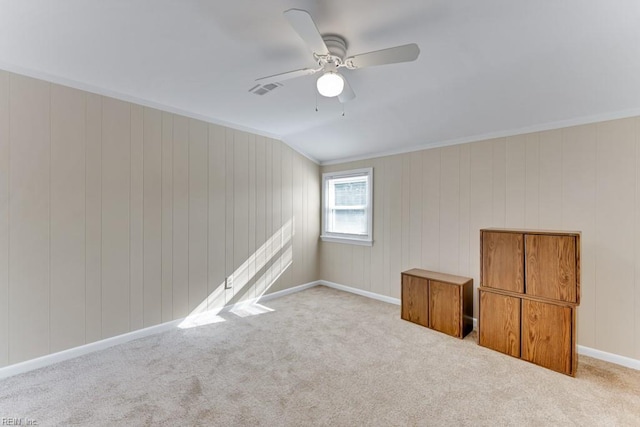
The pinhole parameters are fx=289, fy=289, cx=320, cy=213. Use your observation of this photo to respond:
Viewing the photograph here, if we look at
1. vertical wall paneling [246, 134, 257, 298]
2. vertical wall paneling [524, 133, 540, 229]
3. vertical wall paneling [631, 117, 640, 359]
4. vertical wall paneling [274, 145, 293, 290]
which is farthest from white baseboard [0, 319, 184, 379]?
vertical wall paneling [631, 117, 640, 359]

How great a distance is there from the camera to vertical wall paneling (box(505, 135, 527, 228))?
122 inches

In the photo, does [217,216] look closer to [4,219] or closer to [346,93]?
[4,219]

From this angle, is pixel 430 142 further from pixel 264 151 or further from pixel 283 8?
pixel 283 8

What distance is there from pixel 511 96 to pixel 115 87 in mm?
3691

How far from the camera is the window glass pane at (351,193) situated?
469 centimetres

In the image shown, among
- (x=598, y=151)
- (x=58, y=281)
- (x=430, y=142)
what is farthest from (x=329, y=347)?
(x=598, y=151)

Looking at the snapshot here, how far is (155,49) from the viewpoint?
84.9 inches

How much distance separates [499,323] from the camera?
9.16 feet

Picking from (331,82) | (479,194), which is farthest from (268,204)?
(479,194)

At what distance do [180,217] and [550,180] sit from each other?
13.2 feet

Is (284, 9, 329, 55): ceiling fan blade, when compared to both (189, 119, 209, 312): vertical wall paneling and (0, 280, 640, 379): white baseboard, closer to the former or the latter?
(189, 119, 209, 312): vertical wall paneling

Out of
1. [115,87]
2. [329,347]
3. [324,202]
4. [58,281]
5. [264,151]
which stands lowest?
[329,347]

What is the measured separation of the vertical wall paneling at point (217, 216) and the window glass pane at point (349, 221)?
200cm

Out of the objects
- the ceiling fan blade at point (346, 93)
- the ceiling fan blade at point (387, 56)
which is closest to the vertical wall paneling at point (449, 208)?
the ceiling fan blade at point (346, 93)
